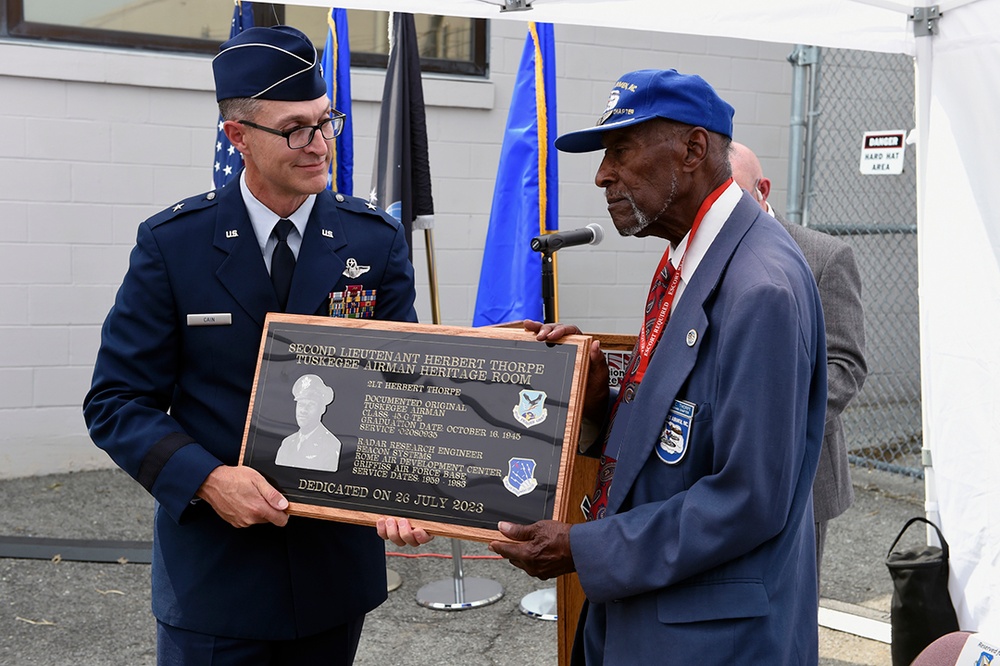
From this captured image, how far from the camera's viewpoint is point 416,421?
2264 millimetres

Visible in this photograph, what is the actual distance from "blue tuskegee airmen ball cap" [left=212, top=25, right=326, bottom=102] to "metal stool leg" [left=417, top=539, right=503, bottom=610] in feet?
9.59

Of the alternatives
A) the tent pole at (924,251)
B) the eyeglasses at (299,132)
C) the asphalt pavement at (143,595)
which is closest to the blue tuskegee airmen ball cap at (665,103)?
Result: the eyeglasses at (299,132)

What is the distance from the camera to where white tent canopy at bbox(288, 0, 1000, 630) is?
3.37 m

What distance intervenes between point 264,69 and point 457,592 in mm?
3162

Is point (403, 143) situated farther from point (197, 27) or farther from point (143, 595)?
point (143, 595)

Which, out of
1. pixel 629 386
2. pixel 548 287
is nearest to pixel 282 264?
pixel 629 386

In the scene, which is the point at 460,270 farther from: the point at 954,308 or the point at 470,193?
the point at 954,308

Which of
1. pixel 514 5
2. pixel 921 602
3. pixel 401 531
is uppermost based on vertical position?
pixel 514 5

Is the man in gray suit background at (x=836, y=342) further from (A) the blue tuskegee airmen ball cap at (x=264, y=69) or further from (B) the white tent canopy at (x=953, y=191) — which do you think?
(A) the blue tuskegee airmen ball cap at (x=264, y=69)

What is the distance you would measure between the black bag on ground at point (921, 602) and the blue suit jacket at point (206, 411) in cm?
212

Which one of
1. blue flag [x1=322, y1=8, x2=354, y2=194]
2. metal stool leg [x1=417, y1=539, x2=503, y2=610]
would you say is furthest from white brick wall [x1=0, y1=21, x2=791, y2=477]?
metal stool leg [x1=417, y1=539, x2=503, y2=610]

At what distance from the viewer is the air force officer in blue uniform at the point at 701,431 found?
1805 mm

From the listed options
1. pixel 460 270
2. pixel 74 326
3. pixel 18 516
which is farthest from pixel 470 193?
pixel 18 516

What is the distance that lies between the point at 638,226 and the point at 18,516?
4861mm
